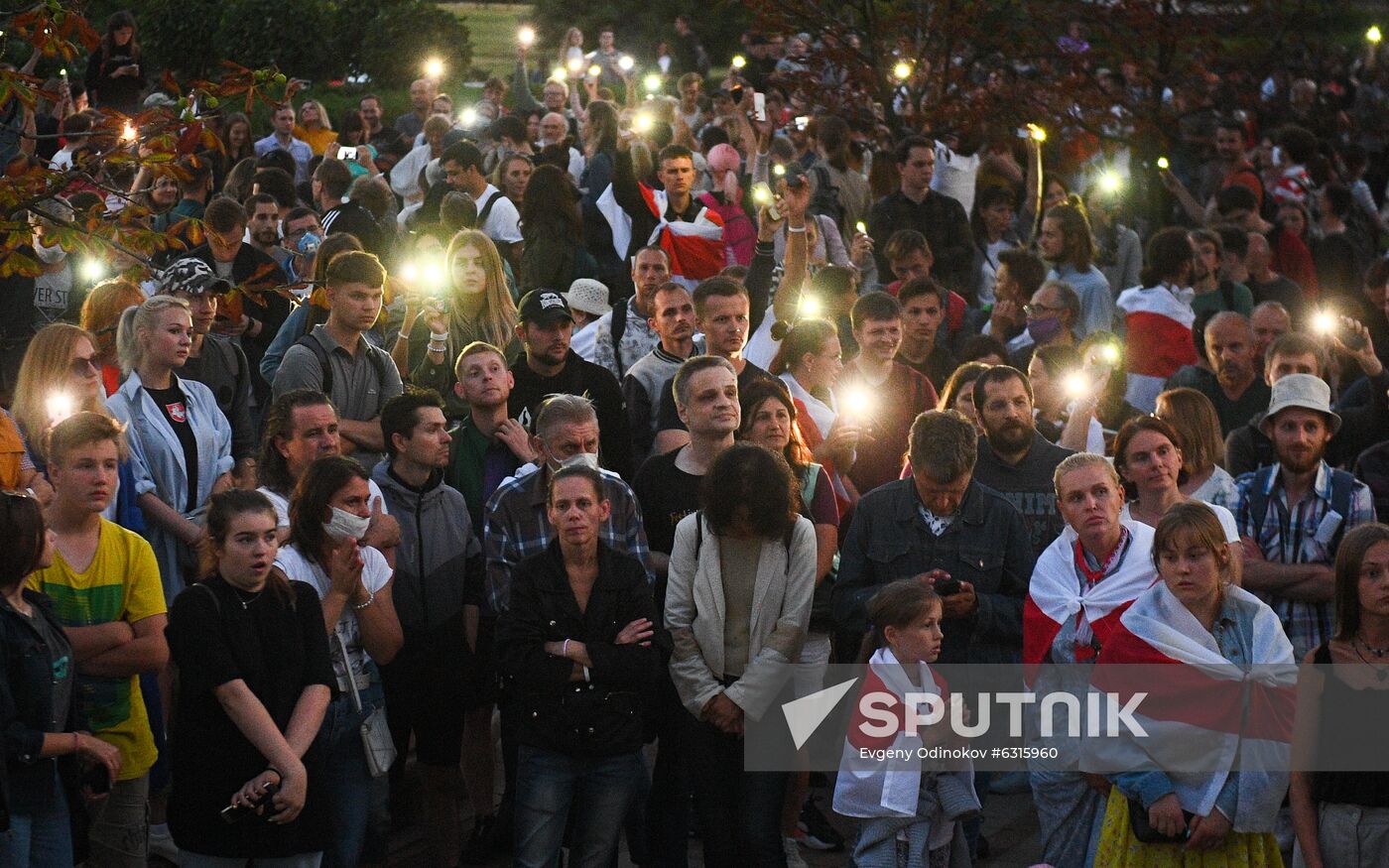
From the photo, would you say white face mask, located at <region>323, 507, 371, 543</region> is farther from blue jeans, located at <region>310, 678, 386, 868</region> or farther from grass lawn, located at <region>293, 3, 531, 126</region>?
grass lawn, located at <region>293, 3, 531, 126</region>

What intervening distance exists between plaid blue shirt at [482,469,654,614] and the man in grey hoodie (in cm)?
26

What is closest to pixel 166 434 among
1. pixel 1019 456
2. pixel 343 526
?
pixel 343 526

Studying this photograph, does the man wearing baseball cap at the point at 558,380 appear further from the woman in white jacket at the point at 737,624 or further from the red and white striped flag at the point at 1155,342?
the red and white striped flag at the point at 1155,342

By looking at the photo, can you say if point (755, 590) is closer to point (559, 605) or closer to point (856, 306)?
point (559, 605)

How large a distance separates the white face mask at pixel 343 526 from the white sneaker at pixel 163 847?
5.99 feet

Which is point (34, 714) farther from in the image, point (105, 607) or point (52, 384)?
point (52, 384)

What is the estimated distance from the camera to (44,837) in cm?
574

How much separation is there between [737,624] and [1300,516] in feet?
8.16

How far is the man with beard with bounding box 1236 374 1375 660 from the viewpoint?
736 cm

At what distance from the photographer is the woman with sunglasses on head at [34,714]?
18.4ft

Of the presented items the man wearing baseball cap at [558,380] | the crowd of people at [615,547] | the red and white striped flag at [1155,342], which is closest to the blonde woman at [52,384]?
the crowd of people at [615,547]

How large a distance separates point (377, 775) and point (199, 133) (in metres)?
2.36

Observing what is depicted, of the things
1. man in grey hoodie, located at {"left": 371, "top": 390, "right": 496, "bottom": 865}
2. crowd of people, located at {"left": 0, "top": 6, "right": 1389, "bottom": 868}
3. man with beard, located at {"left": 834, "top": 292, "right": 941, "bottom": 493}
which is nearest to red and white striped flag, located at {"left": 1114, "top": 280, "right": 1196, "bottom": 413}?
crowd of people, located at {"left": 0, "top": 6, "right": 1389, "bottom": 868}

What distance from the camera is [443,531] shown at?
732 centimetres
